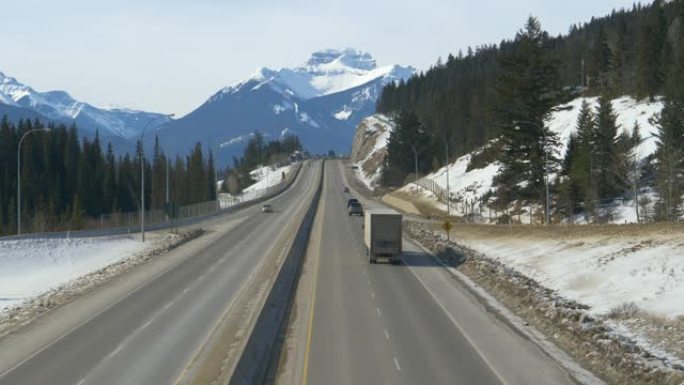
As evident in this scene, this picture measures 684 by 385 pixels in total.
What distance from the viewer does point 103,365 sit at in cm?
2297

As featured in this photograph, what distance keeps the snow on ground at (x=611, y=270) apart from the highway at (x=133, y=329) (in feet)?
49.9

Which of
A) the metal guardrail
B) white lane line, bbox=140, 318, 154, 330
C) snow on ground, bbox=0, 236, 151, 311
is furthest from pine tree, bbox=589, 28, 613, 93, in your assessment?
white lane line, bbox=140, 318, 154, 330

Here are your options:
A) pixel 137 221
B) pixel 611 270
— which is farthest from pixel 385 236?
pixel 137 221

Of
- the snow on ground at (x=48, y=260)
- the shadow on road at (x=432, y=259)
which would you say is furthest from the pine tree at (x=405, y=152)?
the shadow on road at (x=432, y=259)

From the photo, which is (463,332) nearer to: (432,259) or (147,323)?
(147,323)

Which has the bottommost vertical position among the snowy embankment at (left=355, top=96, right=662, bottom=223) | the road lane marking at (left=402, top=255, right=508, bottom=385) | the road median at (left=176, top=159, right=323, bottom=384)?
the road lane marking at (left=402, top=255, right=508, bottom=385)

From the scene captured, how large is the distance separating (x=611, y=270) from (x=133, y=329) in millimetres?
20544

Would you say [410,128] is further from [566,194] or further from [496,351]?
[496,351]

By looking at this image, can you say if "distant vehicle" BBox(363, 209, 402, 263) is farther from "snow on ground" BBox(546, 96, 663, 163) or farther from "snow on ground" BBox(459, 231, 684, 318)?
"snow on ground" BBox(546, 96, 663, 163)

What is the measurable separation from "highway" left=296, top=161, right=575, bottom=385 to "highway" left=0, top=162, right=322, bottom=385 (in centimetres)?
381

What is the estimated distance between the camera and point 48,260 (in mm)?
54094

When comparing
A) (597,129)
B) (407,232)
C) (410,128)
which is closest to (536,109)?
(597,129)

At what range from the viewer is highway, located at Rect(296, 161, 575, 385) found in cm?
2128

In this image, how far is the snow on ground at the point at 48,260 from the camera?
145ft
